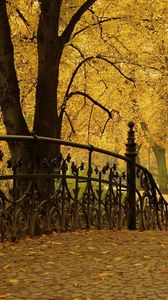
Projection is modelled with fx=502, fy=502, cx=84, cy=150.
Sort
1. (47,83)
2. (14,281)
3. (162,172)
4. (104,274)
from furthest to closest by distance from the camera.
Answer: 1. (162,172)
2. (47,83)
3. (104,274)
4. (14,281)

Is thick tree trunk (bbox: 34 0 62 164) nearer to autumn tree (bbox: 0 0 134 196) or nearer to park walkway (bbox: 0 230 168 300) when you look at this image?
autumn tree (bbox: 0 0 134 196)

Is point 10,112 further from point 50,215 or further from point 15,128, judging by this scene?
point 50,215

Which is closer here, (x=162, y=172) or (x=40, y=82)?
(x=40, y=82)

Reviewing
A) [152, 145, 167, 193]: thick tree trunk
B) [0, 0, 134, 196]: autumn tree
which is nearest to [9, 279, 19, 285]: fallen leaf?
[0, 0, 134, 196]: autumn tree

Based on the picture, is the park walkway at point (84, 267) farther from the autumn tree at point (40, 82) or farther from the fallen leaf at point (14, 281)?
the autumn tree at point (40, 82)

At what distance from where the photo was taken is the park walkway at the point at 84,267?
4.32 m

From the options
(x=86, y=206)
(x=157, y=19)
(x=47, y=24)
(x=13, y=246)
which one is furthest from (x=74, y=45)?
(x=13, y=246)

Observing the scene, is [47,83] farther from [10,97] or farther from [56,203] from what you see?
[56,203]

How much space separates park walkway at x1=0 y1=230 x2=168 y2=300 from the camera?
4.32m

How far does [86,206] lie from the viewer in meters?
7.63

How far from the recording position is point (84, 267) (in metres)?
5.27

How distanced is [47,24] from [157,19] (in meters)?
6.19

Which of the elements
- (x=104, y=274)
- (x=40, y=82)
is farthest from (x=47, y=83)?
A: (x=104, y=274)

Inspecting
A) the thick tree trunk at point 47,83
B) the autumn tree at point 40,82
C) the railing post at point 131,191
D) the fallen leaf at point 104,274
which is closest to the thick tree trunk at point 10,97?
the autumn tree at point 40,82
